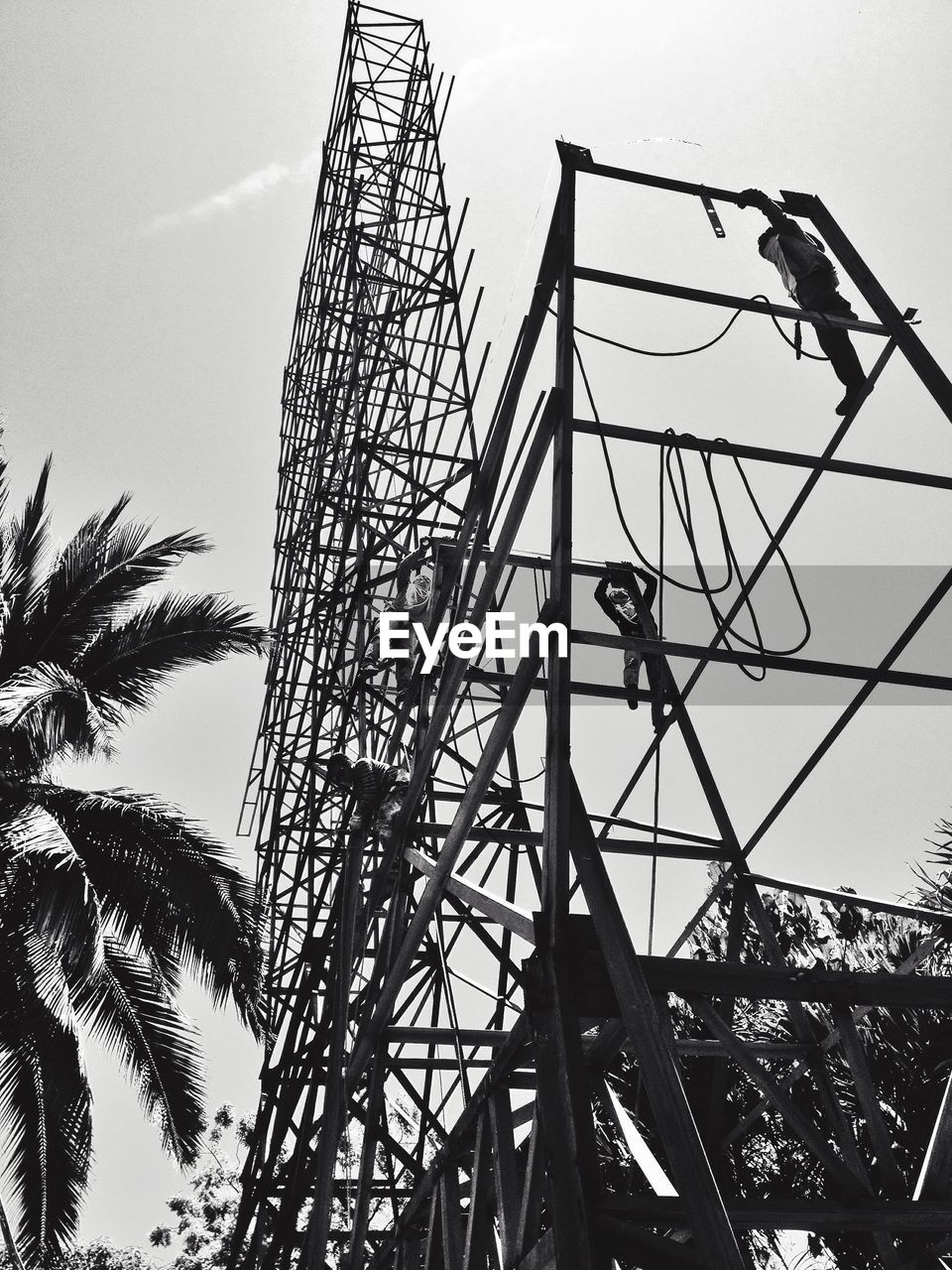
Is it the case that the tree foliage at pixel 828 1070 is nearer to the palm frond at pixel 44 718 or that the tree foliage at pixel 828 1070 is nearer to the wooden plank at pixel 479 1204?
the wooden plank at pixel 479 1204

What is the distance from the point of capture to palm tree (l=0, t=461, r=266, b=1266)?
9.48 m

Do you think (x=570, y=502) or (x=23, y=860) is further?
(x=23, y=860)

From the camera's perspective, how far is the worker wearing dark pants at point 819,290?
4.99m

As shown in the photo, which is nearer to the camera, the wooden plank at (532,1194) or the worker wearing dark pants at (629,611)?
the wooden plank at (532,1194)

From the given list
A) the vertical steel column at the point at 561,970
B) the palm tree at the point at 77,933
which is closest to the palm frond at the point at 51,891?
the palm tree at the point at 77,933

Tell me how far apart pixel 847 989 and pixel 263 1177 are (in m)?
7.49

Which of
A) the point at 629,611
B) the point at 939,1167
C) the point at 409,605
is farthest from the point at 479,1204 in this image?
the point at 409,605

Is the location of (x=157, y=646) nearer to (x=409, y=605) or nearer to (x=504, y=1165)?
(x=409, y=605)

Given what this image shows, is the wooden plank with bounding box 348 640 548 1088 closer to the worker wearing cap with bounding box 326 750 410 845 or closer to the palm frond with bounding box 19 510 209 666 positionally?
the worker wearing cap with bounding box 326 750 410 845

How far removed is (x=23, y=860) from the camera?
9.59m

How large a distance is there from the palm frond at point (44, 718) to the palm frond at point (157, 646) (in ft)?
1.05

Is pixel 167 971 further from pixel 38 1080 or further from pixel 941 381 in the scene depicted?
pixel 941 381

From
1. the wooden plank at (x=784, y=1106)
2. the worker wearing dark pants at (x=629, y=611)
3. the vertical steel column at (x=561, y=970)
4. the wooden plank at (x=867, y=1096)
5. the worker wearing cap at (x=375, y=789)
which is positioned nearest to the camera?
the vertical steel column at (x=561, y=970)

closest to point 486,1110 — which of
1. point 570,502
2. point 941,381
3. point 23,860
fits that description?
point 570,502
